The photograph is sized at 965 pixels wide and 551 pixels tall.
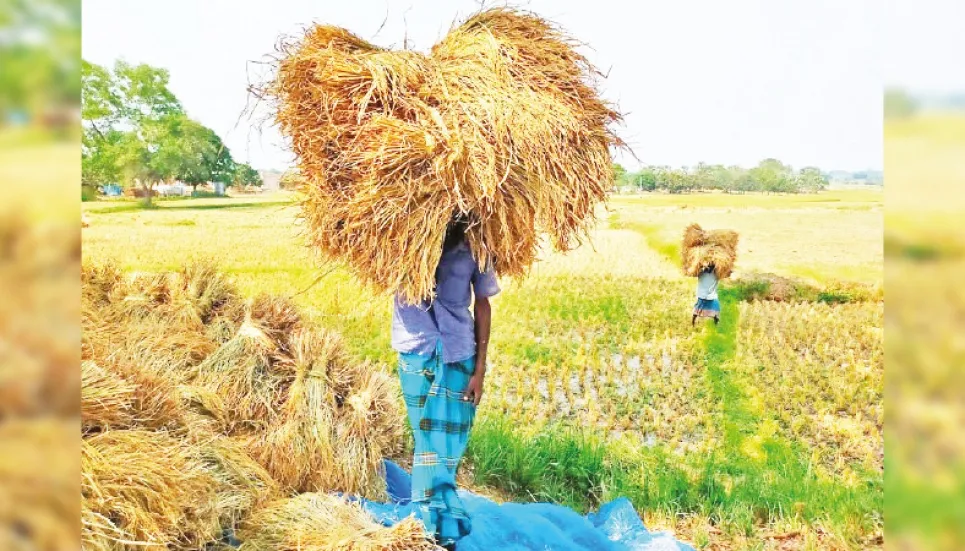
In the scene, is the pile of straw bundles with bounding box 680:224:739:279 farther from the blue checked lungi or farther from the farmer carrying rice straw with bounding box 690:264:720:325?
the blue checked lungi

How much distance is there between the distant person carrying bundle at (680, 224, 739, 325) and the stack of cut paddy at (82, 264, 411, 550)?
273 centimetres

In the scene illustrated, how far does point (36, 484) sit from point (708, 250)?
5.33 m

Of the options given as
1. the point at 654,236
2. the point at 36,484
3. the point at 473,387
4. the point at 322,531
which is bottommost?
the point at 322,531

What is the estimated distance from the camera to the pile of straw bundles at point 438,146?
104 inches

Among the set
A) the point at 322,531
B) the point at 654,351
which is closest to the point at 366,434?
the point at 322,531

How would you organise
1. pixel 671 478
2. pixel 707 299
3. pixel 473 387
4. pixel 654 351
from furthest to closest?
1. pixel 707 299
2. pixel 654 351
3. pixel 671 478
4. pixel 473 387

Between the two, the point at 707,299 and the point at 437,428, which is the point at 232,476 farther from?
the point at 707,299

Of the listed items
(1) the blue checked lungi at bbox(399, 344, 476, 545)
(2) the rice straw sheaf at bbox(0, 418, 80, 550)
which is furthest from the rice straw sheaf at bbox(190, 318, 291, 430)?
(2) the rice straw sheaf at bbox(0, 418, 80, 550)

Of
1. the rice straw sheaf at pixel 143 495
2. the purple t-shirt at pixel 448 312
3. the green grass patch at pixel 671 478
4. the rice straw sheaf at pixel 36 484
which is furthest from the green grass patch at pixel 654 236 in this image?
the rice straw sheaf at pixel 36 484

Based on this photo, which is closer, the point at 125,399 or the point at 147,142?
the point at 125,399

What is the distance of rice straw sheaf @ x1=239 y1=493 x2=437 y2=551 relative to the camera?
284cm

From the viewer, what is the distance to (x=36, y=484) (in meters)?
1.09

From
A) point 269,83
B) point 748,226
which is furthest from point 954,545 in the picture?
point 748,226

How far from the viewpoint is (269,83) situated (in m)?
3.18
